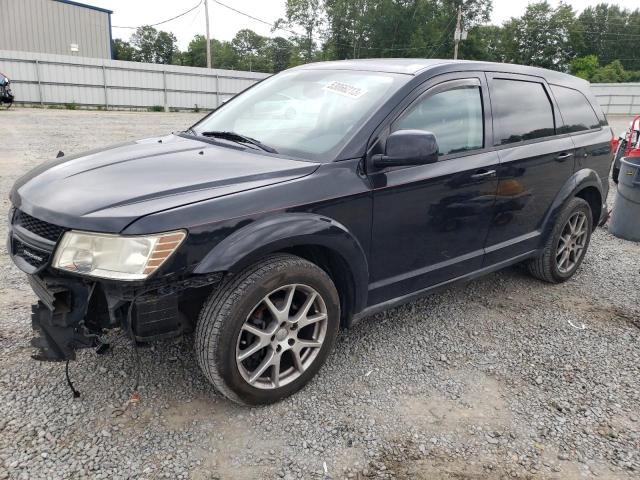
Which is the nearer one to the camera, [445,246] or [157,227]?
[157,227]

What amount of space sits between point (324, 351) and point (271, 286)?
1.98 ft

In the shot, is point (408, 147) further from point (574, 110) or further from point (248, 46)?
point (248, 46)

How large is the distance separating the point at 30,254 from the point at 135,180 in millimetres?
607

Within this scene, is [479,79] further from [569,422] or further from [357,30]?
[357,30]

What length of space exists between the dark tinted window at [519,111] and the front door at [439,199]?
0.14 metres

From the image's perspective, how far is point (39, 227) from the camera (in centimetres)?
236

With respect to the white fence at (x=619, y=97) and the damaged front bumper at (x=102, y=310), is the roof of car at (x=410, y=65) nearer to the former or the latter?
the damaged front bumper at (x=102, y=310)


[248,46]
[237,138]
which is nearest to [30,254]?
[237,138]

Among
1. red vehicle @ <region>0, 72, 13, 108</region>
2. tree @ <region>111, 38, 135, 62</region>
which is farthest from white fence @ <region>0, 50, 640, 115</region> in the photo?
tree @ <region>111, 38, 135, 62</region>

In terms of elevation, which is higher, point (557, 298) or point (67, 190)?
point (67, 190)

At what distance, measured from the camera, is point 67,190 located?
7.94ft

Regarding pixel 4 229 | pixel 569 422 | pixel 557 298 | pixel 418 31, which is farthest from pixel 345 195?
pixel 418 31

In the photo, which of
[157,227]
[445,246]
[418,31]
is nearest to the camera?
[157,227]

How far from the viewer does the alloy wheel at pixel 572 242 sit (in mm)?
4410
